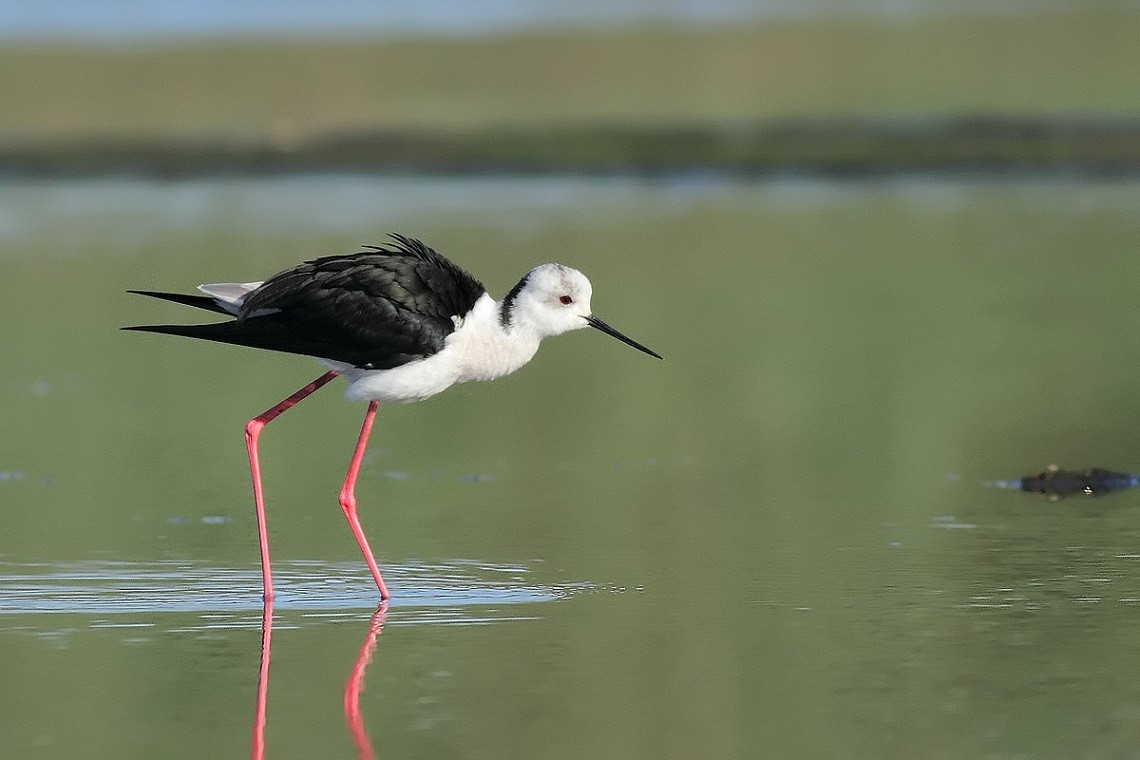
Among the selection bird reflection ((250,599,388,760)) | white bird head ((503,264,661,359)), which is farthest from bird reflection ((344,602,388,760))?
white bird head ((503,264,661,359))

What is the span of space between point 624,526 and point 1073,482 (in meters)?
1.86

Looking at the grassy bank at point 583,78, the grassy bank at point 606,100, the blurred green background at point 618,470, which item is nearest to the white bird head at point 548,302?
the blurred green background at point 618,470

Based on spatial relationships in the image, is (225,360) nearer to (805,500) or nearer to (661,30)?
(805,500)

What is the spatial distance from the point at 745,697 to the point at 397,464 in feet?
15.4

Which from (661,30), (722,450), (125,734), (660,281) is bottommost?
(125,734)

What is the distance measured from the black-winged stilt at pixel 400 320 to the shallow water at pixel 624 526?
0.66m

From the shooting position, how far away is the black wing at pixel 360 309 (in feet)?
27.7

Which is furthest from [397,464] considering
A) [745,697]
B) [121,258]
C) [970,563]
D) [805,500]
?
[121,258]

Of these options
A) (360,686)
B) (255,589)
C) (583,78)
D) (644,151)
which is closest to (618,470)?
(255,589)

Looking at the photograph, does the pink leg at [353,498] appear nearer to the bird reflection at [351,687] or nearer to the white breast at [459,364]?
the white breast at [459,364]

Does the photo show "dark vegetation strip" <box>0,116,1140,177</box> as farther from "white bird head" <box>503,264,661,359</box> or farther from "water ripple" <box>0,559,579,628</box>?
"water ripple" <box>0,559,579,628</box>

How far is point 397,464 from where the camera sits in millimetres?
11250

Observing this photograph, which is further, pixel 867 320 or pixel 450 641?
pixel 867 320

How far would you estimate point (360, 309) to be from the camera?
27.8 ft
